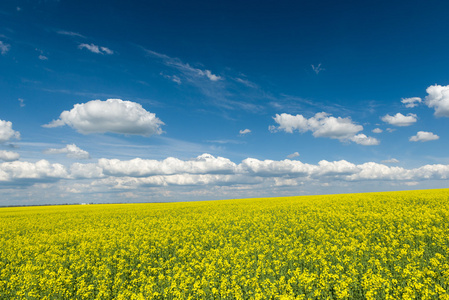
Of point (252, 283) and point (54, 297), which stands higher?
point (252, 283)

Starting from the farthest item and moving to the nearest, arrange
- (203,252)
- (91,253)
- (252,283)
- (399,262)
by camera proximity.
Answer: (91,253) → (203,252) → (399,262) → (252,283)

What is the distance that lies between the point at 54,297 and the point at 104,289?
6.76ft

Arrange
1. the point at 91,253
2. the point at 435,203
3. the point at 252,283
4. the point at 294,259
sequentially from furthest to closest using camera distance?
the point at 435,203 < the point at 91,253 < the point at 294,259 < the point at 252,283

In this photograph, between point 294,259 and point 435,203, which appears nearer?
point 294,259

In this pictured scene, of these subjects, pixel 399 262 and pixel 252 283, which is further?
Answer: pixel 399 262

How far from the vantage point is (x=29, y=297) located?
915 cm

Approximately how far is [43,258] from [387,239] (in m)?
17.8

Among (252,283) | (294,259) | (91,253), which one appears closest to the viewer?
(252,283)

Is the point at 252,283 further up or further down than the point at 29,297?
further up

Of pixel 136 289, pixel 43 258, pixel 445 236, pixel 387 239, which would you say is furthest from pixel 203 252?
pixel 445 236

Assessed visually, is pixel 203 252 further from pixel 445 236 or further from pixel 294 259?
pixel 445 236

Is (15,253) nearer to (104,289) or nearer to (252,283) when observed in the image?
(104,289)

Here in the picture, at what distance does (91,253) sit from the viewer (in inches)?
553

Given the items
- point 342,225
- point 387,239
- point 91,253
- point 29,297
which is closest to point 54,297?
point 29,297
